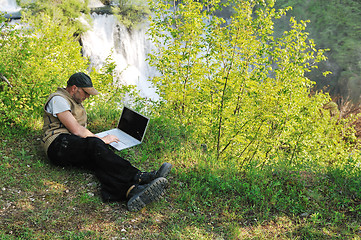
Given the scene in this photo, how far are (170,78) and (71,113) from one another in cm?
309

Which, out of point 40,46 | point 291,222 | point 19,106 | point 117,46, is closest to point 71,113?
point 19,106

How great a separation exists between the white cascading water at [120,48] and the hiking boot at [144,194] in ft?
44.8

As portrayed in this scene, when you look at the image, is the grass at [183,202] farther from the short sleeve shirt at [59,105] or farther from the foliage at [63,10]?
the foliage at [63,10]

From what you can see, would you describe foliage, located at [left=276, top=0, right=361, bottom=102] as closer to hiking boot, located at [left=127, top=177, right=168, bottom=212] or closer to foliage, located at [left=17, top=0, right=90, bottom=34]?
foliage, located at [left=17, top=0, right=90, bottom=34]

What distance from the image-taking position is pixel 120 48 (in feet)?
61.0

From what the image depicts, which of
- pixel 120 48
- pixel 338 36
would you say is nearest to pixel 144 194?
pixel 120 48

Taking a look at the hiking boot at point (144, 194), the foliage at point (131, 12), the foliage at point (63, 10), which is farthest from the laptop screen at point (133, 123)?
the foliage at point (131, 12)

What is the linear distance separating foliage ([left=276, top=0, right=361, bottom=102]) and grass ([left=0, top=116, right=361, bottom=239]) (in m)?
15.8

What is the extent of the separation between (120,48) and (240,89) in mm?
14079

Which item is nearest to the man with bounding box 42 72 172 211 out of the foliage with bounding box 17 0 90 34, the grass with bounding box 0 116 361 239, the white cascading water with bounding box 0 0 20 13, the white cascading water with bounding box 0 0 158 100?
the grass with bounding box 0 116 361 239

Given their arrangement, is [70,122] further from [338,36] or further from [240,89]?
[338,36]

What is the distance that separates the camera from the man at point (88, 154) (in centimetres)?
350

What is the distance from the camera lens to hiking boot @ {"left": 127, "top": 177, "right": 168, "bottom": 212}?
336cm

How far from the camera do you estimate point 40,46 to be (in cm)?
546
